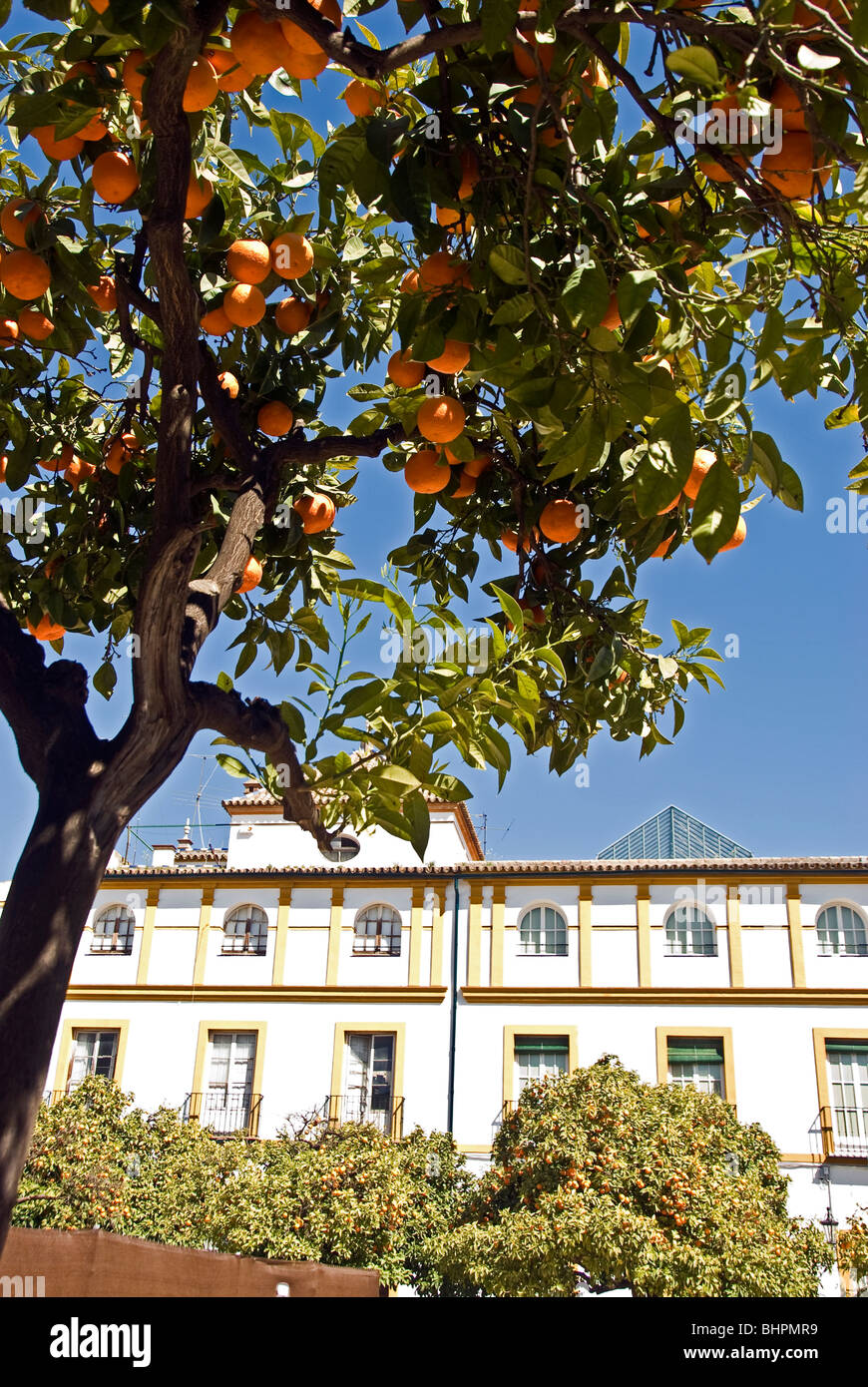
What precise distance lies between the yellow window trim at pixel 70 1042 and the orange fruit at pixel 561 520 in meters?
20.9

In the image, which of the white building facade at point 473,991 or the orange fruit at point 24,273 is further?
the white building facade at point 473,991

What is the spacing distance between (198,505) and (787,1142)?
61.8 ft

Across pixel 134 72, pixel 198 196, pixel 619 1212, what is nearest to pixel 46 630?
pixel 198 196

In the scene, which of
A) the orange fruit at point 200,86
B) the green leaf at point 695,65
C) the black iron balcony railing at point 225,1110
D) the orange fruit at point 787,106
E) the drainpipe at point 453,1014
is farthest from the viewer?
the black iron balcony railing at point 225,1110

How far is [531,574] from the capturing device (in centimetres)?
276

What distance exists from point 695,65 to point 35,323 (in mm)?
1461

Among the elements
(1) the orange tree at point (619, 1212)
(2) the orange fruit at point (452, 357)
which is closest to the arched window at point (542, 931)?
(1) the orange tree at point (619, 1212)

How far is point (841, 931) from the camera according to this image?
67.0 feet

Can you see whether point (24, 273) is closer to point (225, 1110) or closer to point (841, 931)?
point (225, 1110)

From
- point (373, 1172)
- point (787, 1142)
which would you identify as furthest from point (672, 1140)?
point (787, 1142)

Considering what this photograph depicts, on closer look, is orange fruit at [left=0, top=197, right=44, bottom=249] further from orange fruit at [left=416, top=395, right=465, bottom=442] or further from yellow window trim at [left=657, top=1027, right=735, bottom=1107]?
yellow window trim at [left=657, top=1027, right=735, bottom=1107]

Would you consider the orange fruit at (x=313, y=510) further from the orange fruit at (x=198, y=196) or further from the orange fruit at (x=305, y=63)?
the orange fruit at (x=305, y=63)

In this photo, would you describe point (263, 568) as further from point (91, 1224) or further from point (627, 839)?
point (627, 839)

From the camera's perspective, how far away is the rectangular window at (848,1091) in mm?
18578
